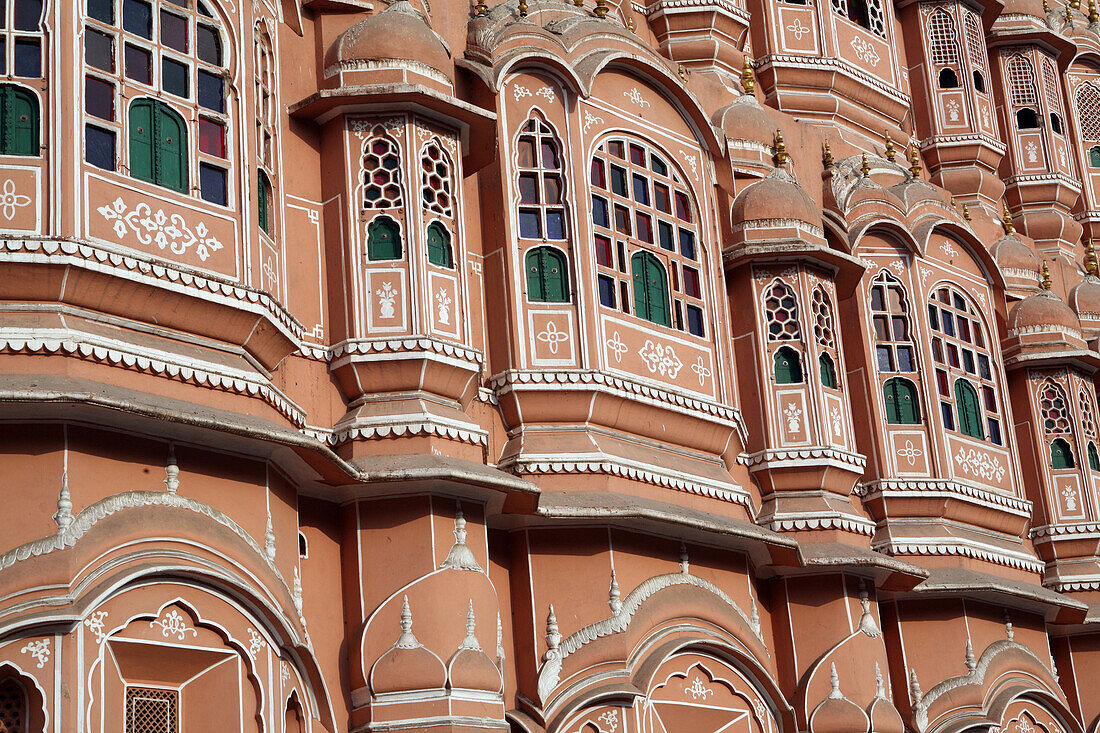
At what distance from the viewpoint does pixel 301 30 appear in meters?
13.8

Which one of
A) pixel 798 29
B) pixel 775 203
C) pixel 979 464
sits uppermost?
pixel 798 29

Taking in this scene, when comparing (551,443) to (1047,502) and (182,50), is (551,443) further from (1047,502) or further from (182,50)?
(1047,502)

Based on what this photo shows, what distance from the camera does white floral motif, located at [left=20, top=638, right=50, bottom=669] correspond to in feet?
31.4

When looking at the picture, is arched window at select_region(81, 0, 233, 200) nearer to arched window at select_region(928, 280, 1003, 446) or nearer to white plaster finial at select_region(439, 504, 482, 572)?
white plaster finial at select_region(439, 504, 482, 572)

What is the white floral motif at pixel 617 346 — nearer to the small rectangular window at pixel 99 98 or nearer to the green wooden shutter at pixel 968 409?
the small rectangular window at pixel 99 98

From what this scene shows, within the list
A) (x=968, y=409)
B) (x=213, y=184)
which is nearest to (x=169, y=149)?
(x=213, y=184)

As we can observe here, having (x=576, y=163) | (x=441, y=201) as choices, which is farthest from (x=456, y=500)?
(x=576, y=163)

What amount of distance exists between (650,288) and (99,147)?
18.6 ft

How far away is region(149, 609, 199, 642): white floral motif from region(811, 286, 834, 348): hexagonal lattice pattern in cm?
798

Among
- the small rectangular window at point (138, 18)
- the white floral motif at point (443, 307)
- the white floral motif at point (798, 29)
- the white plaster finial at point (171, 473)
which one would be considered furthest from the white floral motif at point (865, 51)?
the white plaster finial at point (171, 473)

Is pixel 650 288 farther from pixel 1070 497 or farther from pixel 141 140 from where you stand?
pixel 1070 497

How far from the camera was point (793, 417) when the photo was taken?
16.0 meters

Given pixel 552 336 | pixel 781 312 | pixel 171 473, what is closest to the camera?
pixel 171 473

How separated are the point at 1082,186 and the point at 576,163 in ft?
43.3
